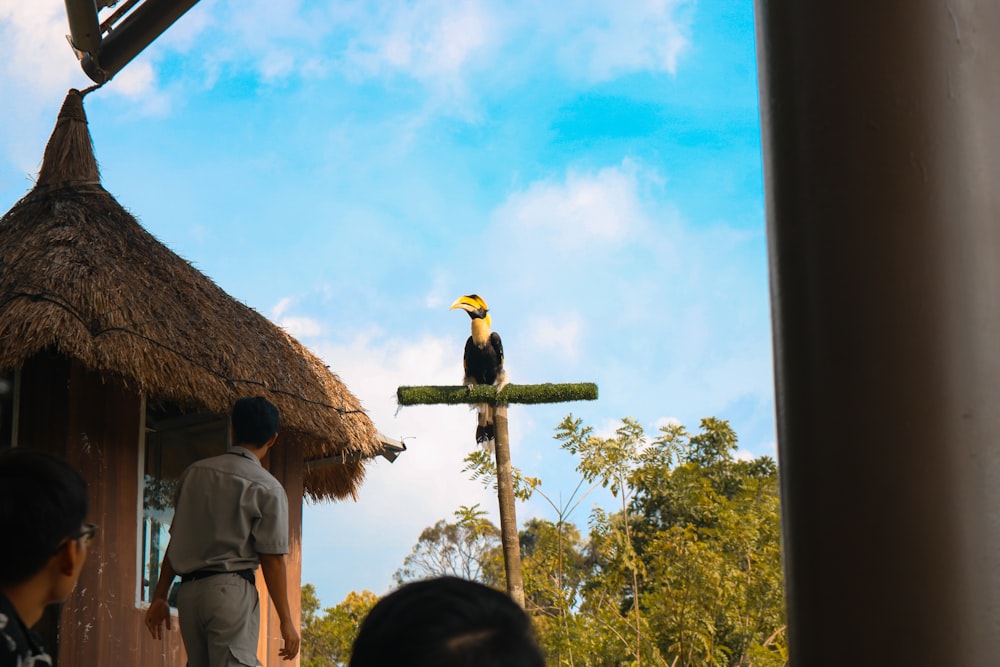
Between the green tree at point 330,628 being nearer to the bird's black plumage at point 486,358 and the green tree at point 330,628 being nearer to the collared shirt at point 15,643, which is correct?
the bird's black plumage at point 486,358

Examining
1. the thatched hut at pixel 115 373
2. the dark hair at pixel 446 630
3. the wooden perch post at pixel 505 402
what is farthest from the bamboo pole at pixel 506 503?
the dark hair at pixel 446 630

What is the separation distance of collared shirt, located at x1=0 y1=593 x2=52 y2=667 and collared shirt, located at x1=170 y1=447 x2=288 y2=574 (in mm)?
2121

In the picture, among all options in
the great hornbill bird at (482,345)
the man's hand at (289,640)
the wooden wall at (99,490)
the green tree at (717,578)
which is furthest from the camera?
the great hornbill bird at (482,345)

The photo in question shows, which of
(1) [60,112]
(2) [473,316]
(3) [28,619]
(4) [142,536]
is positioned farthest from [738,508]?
(3) [28,619]

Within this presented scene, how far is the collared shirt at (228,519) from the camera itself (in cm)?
386

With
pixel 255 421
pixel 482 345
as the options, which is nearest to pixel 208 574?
pixel 255 421

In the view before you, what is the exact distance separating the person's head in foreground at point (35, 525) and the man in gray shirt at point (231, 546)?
206 centimetres

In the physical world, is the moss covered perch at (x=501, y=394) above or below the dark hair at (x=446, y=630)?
above

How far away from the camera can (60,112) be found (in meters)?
6.79

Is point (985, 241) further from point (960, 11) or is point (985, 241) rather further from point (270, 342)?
point (270, 342)

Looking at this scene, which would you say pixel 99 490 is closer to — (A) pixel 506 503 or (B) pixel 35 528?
(B) pixel 35 528

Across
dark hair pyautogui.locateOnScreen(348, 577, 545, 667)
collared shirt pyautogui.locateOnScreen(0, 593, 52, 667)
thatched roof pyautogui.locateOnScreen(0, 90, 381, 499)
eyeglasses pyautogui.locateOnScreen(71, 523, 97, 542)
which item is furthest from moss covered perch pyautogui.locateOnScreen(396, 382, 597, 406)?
dark hair pyautogui.locateOnScreen(348, 577, 545, 667)

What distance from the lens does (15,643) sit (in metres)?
1.67

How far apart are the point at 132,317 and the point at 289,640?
237 centimetres
